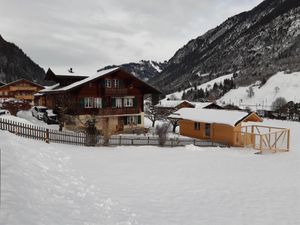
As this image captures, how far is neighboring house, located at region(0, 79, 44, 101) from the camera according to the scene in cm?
7894

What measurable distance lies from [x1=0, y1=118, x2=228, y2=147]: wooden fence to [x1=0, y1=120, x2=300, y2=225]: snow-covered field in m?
5.69

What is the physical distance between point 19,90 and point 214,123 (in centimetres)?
6060

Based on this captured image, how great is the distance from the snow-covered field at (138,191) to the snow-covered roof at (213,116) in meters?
11.6

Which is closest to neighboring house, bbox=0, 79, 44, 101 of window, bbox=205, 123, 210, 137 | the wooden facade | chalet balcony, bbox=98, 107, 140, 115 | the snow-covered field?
chalet balcony, bbox=98, 107, 140, 115

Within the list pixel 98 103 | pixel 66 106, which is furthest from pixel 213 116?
pixel 66 106

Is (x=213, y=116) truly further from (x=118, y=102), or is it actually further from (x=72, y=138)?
(x=72, y=138)

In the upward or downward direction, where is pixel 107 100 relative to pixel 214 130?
upward

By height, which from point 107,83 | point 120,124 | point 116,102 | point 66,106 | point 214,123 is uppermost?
point 107,83

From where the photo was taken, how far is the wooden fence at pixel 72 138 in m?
24.0

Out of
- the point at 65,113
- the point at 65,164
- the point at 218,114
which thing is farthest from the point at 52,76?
the point at 65,164

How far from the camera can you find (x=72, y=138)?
1069 inches

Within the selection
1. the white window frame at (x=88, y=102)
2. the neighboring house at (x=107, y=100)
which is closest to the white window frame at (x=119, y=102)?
the neighboring house at (x=107, y=100)

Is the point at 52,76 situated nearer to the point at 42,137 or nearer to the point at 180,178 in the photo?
the point at 42,137

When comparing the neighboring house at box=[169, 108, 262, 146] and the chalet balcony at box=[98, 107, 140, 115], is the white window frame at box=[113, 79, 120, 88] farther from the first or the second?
the neighboring house at box=[169, 108, 262, 146]
